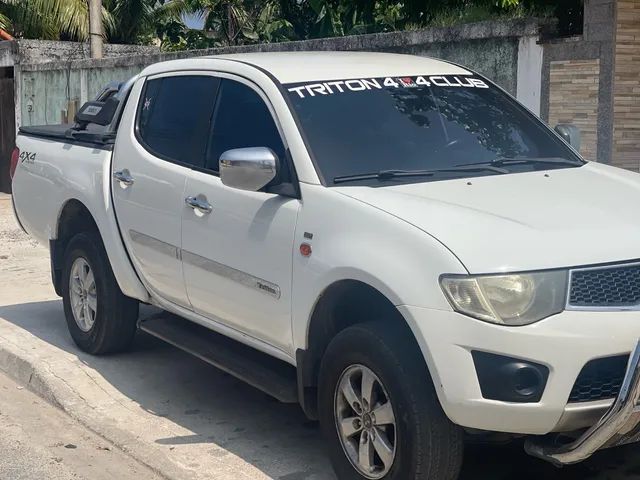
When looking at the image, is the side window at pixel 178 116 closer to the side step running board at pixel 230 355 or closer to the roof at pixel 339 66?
the roof at pixel 339 66

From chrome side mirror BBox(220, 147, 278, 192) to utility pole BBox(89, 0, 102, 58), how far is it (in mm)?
13301

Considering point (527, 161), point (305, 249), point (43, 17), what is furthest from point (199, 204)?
point (43, 17)

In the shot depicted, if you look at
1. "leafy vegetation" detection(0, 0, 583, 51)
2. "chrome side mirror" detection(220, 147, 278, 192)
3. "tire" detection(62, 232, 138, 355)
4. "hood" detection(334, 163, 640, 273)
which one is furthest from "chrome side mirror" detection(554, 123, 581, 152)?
"leafy vegetation" detection(0, 0, 583, 51)

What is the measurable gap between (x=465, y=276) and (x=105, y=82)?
12.0m

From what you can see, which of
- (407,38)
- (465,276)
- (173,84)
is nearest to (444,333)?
(465,276)

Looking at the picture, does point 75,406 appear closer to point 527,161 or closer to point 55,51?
point 527,161

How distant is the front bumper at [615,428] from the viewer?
357 cm

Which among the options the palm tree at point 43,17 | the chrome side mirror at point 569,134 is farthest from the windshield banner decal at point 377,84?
the palm tree at point 43,17

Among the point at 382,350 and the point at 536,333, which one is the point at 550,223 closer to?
the point at 536,333

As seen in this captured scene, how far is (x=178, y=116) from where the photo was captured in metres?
5.80

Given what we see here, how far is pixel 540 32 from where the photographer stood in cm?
811

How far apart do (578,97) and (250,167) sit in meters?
4.10

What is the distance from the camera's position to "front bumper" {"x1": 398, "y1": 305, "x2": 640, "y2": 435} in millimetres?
3590

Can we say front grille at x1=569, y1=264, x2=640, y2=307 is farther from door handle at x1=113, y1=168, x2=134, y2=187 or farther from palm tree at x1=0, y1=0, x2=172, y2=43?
palm tree at x1=0, y1=0, x2=172, y2=43
